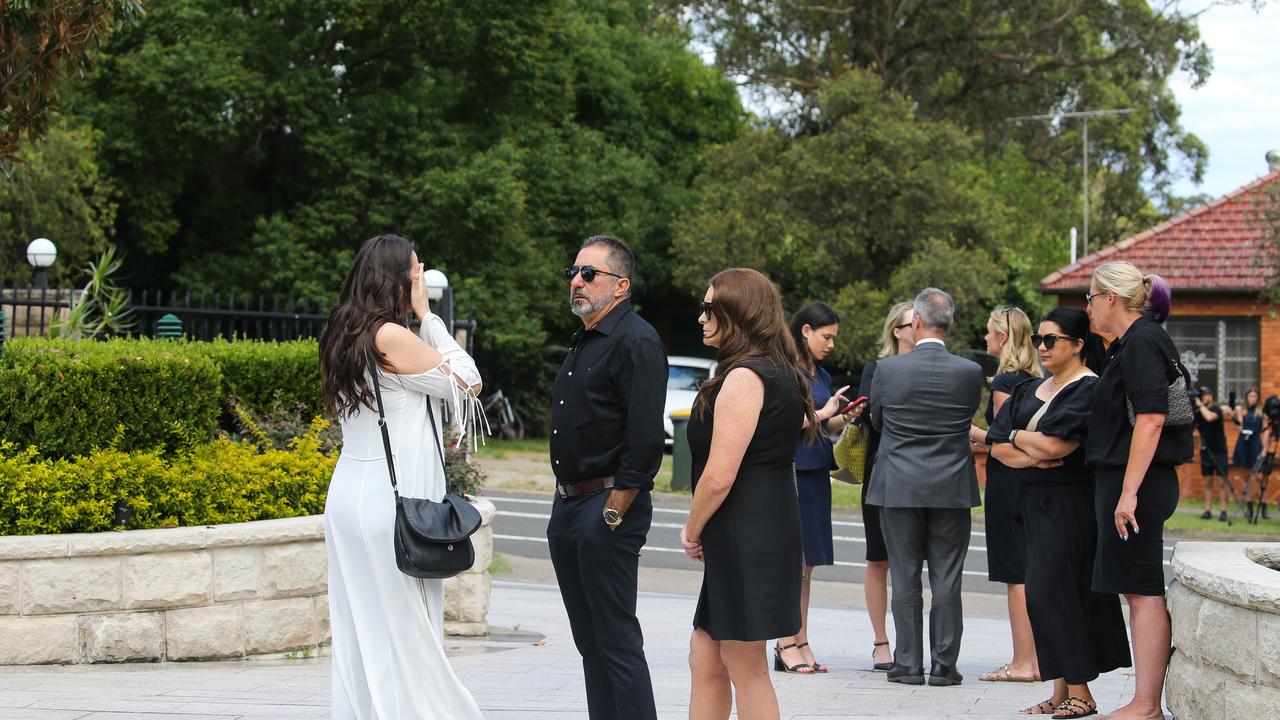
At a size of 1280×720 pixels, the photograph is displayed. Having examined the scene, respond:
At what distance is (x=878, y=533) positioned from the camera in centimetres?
777

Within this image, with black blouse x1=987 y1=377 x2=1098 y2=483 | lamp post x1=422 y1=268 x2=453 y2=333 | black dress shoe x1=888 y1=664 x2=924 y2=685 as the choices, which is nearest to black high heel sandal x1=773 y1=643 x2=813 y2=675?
black dress shoe x1=888 y1=664 x2=924 y2=685

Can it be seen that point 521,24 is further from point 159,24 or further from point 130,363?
point 130,363

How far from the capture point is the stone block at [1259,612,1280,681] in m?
4.84

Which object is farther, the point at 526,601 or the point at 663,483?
the point at 663,483

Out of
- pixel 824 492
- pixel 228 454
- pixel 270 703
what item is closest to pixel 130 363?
pixel 228 454

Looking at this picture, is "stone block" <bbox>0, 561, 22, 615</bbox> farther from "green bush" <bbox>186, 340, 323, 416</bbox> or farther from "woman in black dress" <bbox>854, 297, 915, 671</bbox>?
"woman in black dress" <bbox>854, 297, 915, 671</bbox>

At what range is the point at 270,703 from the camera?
611 cm

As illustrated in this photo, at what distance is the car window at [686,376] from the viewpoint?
26125 mm

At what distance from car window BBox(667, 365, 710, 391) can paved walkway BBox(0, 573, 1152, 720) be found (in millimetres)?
17422

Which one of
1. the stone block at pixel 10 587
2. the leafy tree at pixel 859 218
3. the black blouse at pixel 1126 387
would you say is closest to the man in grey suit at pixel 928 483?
the black blouse at pixel 1126 387

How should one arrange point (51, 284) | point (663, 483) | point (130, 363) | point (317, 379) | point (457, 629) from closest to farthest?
point (130, 363) → point (457, 629) → point (317, 379) → point (663, 483) → point (51, 284)

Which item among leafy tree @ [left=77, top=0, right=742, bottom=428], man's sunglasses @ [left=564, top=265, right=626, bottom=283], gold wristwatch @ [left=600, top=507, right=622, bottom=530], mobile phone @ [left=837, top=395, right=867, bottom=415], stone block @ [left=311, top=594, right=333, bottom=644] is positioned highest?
leafy tree @ [left=77, top=0, right=742, bottom=428]

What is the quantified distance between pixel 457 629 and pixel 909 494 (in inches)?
124

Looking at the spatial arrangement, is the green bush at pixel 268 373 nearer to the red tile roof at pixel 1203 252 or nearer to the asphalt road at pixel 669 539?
the asphalt road at pixel 669 539
